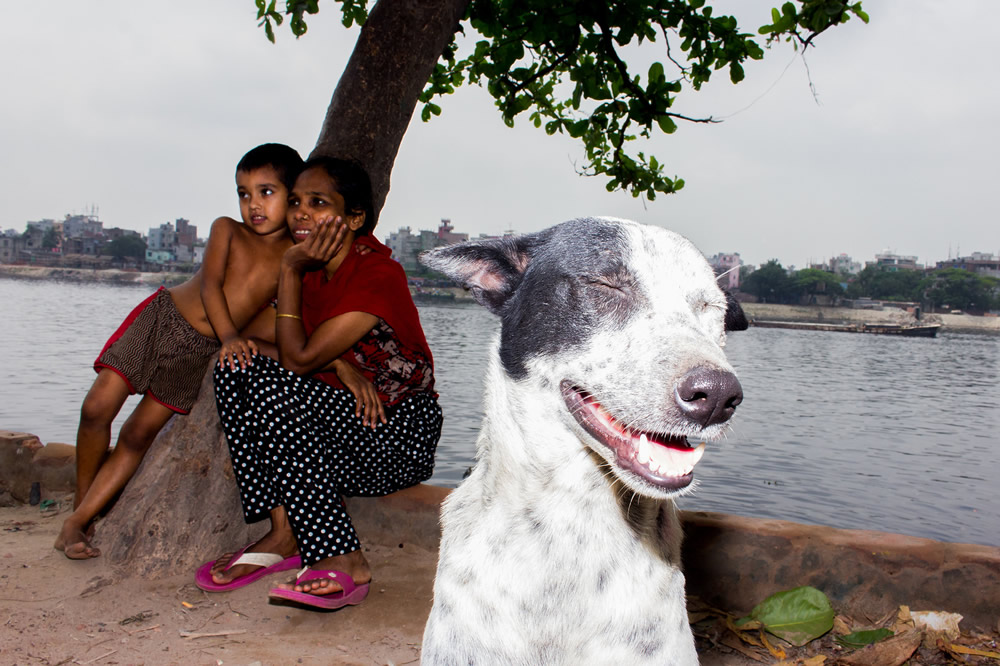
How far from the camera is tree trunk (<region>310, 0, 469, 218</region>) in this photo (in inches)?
187

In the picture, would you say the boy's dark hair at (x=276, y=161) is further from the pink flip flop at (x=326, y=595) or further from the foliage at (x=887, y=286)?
the foliage at (x=887, y=286)

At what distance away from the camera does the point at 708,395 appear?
5.51 ft

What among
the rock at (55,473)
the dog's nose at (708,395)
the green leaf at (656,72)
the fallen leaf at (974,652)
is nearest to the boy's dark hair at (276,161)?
the rock at (55,473)

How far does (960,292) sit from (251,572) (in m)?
118

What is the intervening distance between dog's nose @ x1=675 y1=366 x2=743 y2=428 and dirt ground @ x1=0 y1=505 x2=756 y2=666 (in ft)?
6.24

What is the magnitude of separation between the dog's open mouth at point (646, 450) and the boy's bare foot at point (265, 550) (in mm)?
2397

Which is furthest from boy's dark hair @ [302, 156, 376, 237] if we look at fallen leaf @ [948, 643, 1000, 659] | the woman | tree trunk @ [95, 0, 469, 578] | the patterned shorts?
fallen leaf @ [948, 643, 1000, 659]

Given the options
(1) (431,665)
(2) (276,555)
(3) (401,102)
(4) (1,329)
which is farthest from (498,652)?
(4) (1,329)

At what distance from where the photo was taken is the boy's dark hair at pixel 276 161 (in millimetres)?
3955

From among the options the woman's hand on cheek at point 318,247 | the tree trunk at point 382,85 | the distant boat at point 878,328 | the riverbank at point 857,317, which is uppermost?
the tree trunk at point 382,85

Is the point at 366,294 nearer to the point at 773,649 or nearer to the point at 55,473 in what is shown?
the point at 773,649

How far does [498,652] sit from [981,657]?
246 centimetres

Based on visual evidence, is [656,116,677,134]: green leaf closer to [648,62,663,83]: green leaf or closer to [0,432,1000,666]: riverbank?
[648,62,663,83]: green leaf

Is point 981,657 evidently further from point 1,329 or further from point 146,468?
point 1,329
